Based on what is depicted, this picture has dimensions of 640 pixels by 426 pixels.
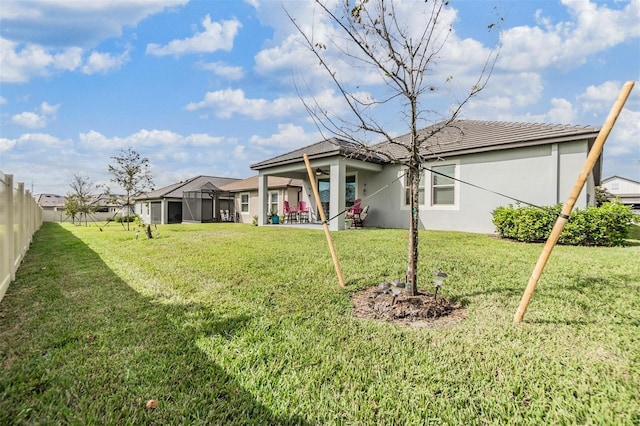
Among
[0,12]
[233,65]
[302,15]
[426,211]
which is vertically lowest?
[426,211]

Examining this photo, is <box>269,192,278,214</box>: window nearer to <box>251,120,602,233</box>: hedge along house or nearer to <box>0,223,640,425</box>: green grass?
<box>251,120,602,233</box>: hedge along house

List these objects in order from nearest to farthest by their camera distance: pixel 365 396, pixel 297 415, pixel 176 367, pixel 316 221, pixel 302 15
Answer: pixel 297 415
pixel 365 396
pixel 176 367
pixel 302 15
pixel 316 221

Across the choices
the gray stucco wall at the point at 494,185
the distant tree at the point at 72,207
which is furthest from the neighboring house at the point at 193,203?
the gray stucco wall at the point at 494,185

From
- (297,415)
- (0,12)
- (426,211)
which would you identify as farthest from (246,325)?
(426,211)

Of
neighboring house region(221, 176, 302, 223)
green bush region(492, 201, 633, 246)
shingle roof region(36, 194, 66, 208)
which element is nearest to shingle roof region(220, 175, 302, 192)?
neighboring house region(221, 176, 302, 223)

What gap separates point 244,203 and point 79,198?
17.4m

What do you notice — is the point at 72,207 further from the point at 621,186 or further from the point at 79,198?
the point at 621,186

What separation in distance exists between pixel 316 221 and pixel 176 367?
47.6 feet

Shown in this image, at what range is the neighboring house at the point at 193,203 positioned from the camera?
2555 cm

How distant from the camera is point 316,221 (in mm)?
17000

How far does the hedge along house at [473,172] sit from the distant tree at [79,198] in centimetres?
2203

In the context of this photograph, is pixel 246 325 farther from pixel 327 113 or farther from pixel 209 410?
pixel 327 113

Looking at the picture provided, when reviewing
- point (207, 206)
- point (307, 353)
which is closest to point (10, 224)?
point (307, 353)

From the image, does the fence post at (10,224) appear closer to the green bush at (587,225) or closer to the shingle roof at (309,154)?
the shingle roof at (309,154)
